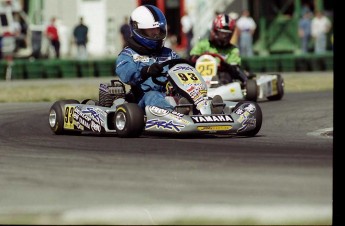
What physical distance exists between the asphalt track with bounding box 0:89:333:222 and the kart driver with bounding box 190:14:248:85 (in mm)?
5393

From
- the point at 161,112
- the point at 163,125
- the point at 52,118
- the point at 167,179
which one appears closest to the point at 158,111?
the point at 161,112

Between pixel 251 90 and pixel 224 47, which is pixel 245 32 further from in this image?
pixel 251 90

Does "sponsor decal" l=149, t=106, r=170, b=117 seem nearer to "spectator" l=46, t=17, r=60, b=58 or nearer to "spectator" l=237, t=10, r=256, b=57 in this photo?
"spectator" l=237, t=10, r=256, b=57

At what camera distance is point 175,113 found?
10914 mm

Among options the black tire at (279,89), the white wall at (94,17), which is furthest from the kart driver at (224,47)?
the white wall at (94,17)

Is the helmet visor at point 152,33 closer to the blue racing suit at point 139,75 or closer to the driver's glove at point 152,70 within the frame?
the blue racing suit at point 139,75

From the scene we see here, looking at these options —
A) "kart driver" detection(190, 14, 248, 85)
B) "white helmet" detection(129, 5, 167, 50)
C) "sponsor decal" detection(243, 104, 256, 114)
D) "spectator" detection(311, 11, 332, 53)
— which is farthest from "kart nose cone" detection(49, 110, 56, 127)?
"spectator" detection(311, 11, 332, 53)

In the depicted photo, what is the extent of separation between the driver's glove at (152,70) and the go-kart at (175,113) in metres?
0.08

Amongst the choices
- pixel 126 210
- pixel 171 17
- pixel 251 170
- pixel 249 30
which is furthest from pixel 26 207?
pixel 171 17

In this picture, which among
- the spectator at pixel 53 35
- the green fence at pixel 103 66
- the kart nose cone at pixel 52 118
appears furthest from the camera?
the spectator at pixel 53 35

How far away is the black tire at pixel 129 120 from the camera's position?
10859 mm

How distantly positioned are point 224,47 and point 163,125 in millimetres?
6815

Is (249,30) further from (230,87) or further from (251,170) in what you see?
(251,170)

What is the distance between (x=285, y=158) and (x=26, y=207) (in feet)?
8.93
